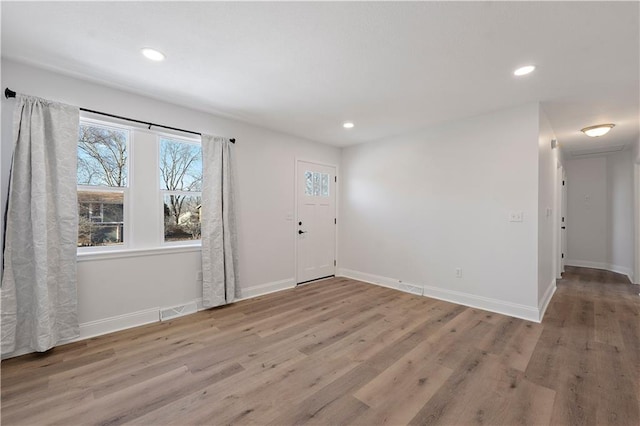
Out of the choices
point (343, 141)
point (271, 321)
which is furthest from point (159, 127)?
point (343, 141)

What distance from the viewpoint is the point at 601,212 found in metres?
6.00

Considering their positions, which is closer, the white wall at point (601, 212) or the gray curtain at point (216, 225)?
the gray curtain at point (216, 225)

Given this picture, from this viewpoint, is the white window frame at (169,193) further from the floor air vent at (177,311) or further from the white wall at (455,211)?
the white wall at (455,211)

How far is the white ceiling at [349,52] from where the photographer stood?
1802mm

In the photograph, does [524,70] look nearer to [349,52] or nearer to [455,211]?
[349,52]

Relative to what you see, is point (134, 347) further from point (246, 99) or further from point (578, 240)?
point (578, 240)

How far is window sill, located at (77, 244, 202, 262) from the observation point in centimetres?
278

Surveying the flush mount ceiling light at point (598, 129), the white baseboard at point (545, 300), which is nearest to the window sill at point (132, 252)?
the white baseboard at point (545, 300)

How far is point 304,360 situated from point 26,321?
2.46 metres

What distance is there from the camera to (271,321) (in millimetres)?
3215

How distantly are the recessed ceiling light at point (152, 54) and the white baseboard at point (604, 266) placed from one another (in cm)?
784

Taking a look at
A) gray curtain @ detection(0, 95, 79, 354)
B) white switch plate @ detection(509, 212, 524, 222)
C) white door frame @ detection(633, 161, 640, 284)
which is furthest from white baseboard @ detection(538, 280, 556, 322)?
gray curtain @ detection(0, 95, 79, 354)

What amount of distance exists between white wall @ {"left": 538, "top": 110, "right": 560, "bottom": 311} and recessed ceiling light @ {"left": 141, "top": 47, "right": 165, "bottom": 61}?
4.02 metres

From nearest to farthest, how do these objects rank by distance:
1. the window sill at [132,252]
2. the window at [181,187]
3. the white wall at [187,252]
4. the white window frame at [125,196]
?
1. the white wall at [187,252]
2. the window sill at [132,252]
3. the white window frame at [125,196]
4. the window at [181,187]
